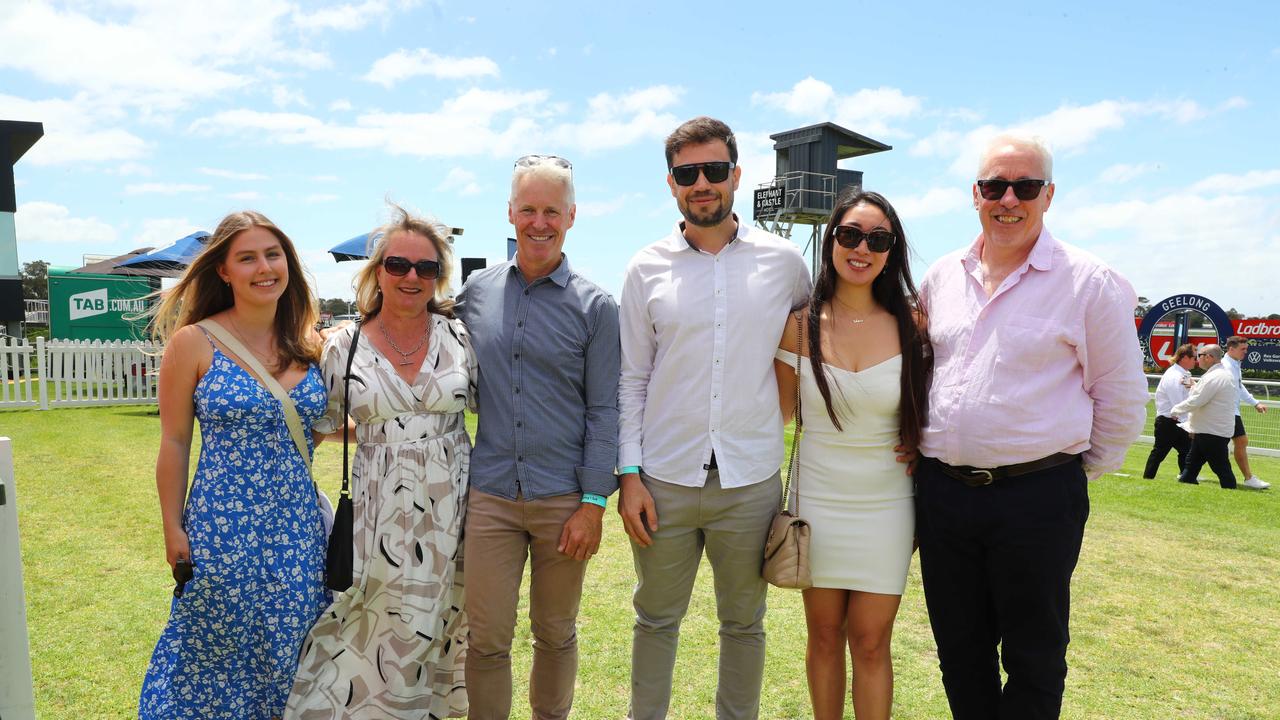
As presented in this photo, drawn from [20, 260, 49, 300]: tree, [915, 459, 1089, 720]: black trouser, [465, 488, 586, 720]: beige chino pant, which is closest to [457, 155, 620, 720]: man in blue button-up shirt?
[465, 488, 586, 720]: beige chino pant

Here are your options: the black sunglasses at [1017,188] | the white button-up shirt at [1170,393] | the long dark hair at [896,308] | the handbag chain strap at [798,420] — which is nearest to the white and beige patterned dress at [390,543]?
the handbag chain strap at [798,420]

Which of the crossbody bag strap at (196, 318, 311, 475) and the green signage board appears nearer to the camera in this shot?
the crossbody bag strap at (196, 318, 311, 475)

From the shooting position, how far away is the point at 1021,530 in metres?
2.66

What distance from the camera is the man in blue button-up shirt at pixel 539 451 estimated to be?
9.77 feet

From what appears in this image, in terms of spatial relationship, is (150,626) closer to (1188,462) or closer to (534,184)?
(534,184)

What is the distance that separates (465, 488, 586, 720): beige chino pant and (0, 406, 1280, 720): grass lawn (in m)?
0.53

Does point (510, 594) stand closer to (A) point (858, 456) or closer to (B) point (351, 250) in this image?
(A) point (858, 456)

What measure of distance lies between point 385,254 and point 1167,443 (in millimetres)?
12211

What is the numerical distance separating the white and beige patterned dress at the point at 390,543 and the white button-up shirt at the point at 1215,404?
11457 mm

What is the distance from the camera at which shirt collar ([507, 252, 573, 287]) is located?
308cm

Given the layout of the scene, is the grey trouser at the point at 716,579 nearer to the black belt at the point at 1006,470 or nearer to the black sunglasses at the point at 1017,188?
the black belt at the point at 1006,470

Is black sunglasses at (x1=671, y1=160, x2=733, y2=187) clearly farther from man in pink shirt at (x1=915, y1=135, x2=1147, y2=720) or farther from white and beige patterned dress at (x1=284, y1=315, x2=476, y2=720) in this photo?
white and beige patterned dress at (x1=284, y1=315, x2=476, y2=720)

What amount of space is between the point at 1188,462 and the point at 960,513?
10544 millimetres

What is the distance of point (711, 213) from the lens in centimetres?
302
